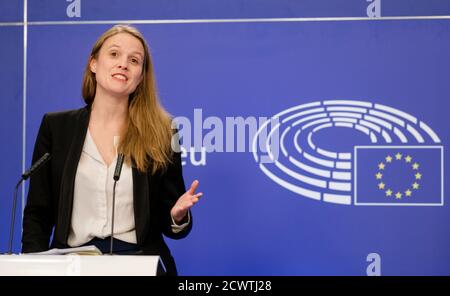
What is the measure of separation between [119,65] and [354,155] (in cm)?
164

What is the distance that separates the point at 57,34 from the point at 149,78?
1.36 metres

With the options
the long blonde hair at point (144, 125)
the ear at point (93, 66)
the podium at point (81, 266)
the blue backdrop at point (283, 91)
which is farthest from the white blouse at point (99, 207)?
the blue backdrop at point (283, 91)

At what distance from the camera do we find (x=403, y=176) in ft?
13.4

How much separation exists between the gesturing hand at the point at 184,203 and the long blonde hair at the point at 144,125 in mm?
261

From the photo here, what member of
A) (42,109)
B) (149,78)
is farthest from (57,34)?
(149,78)

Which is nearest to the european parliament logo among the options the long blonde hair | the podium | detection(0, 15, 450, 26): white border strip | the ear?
detection(0, 15, 450, 26): white border strip

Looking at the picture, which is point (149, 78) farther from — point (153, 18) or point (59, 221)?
point (153, 18)

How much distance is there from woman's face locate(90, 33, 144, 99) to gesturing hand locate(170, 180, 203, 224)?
0.68m

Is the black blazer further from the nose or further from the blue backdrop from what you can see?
the blue backdrop

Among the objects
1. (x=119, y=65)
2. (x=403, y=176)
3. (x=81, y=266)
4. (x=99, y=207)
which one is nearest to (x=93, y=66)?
(x=119, y=65)

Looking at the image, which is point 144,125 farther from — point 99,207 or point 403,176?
point 403,176

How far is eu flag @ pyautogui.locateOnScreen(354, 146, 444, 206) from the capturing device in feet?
13.4

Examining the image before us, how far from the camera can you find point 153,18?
429 centimetres

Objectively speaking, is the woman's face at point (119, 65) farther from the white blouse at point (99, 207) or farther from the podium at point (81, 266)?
the podium at point (81, 266)
